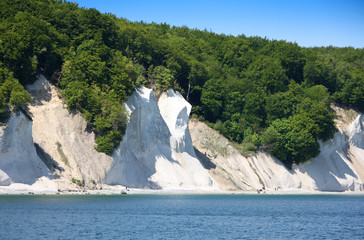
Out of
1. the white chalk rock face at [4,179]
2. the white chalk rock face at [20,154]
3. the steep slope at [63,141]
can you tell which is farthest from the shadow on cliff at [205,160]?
the white chalk rock face at [4,179]

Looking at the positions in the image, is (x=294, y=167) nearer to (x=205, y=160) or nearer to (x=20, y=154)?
(x=205, y=160)

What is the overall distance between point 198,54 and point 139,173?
3858 cm

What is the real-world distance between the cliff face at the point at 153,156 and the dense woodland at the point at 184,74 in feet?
6.65

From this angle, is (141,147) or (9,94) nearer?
(9,94)

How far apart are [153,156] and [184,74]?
22.3 metres

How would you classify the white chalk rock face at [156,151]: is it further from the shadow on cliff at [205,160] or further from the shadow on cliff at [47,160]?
the shadow on cliff at [47,160]

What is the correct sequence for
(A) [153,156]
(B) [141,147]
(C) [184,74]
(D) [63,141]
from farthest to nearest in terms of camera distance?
(C) [184,74] → (A) [153,156] → (B) [141,147] → (D) [63,141]

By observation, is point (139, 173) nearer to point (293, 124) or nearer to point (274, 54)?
point (293, 124)

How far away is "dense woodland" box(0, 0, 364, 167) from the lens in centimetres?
6744

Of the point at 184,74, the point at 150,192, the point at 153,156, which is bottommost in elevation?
the point at 150,192

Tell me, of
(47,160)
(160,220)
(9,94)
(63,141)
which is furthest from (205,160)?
(160,220)

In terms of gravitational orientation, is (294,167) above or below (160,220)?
above

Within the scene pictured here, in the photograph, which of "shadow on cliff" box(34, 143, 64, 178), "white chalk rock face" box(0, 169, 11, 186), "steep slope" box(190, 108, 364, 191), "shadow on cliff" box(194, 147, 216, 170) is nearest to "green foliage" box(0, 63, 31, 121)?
"shadow on cliff" box(34, 143, 64, 178)

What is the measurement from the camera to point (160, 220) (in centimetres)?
4341
